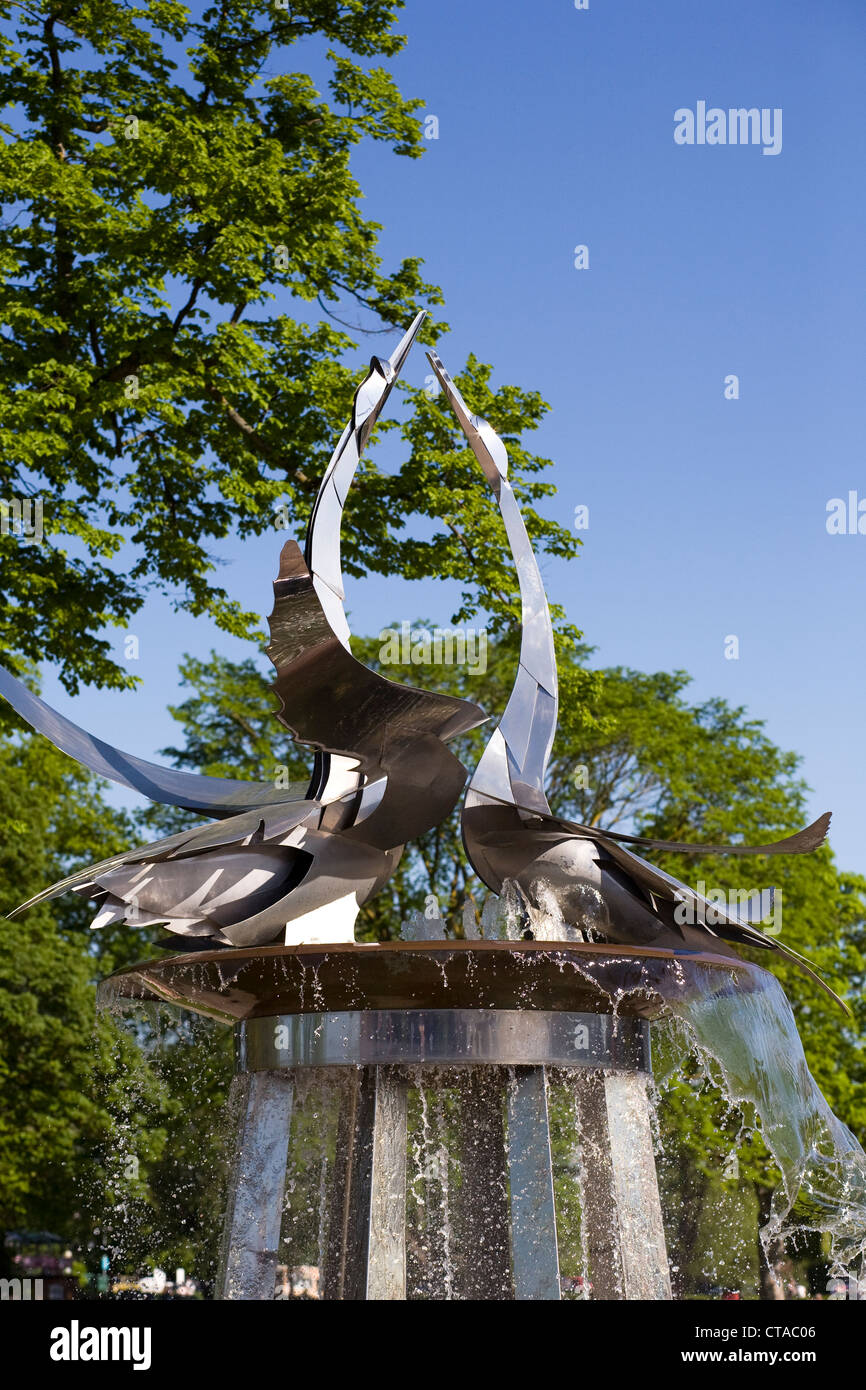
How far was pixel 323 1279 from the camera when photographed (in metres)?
9.22

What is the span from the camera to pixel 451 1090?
31.0 ft

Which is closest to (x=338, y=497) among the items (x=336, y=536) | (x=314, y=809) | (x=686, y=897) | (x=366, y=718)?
(x=336, y=536)

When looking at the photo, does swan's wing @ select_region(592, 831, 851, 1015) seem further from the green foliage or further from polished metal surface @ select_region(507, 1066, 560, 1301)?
the green foliage

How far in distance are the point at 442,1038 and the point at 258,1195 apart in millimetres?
1476

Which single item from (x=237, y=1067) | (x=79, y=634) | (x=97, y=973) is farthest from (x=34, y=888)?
(x=237, y=1067)

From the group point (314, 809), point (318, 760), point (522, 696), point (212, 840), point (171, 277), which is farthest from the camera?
point (171, 277)

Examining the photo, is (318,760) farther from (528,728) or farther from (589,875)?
(589,875)

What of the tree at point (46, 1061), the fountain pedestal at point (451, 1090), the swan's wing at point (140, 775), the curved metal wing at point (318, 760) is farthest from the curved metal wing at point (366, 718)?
the tree at point (46, 1061)

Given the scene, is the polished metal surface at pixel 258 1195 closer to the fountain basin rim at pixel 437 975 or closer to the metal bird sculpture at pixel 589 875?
the fountain basin rim at pixel 437 975

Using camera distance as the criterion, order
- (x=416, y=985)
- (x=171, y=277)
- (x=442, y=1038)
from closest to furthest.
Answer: (x=416, y=985) < (x=442, y=1038) < (x=171, y=277)

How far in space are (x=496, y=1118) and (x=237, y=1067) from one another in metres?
1.67

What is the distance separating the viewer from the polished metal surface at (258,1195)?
8633 mm

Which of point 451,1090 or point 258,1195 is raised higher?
point 451,1090

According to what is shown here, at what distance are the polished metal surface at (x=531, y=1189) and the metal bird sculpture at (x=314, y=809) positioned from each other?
5.12 ft
